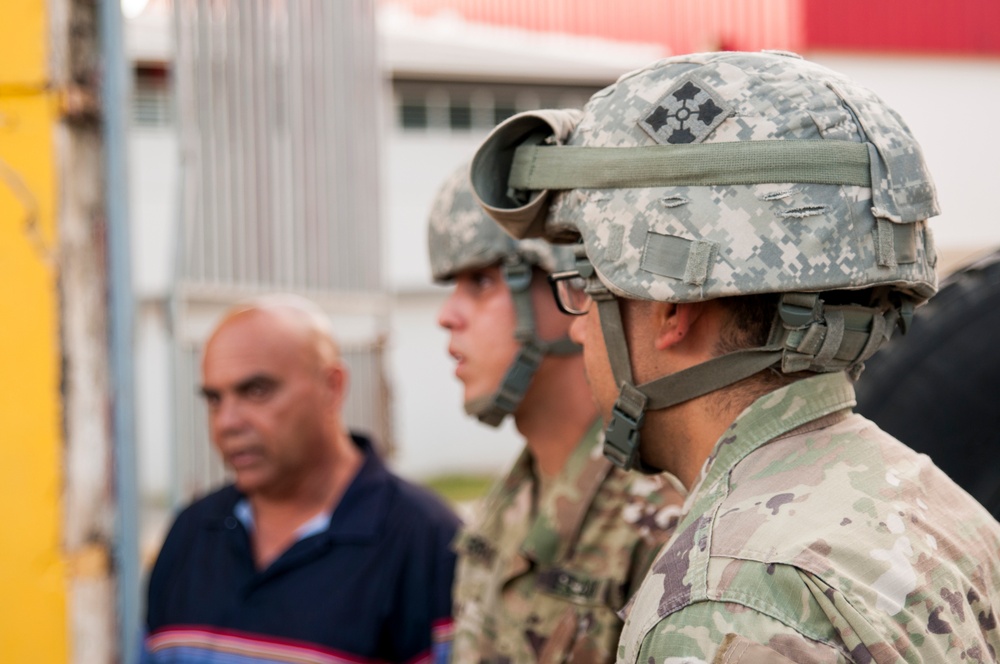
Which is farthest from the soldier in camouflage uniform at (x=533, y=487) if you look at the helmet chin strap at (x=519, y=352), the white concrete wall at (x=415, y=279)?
the white concrete wall at (x=415, y=279)

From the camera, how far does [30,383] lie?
8.07ft

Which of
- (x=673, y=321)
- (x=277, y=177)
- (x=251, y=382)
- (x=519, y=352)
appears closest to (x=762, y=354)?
(x=673, y=321)

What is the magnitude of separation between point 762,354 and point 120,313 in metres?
1.69

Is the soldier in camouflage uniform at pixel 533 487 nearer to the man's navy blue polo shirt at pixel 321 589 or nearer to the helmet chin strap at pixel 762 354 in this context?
the man's navy blue polo shirt at pixel 321 589

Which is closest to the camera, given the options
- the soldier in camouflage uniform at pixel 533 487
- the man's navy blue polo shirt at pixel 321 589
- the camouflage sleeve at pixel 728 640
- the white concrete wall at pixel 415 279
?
the camouflage sleeve at pixel 728 640

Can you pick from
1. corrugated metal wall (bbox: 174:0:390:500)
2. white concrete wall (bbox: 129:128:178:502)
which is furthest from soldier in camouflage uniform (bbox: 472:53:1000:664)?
white concrete wall (bbox: 129:128:178:502)

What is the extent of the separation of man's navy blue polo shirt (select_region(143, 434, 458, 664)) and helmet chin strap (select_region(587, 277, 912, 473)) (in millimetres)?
1381

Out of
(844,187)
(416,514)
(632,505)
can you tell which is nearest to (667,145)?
(844,187)

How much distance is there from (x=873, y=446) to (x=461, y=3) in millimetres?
13988

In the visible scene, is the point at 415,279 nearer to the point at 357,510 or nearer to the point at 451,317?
the point at 357,510

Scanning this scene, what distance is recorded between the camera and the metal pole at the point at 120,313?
2.52m

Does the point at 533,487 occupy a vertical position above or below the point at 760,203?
below

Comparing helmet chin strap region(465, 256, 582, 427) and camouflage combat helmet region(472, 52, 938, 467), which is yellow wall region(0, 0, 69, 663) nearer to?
helmet chin strap region(465, 256, 582, 427)

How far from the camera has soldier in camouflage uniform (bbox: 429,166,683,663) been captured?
2094 mm
